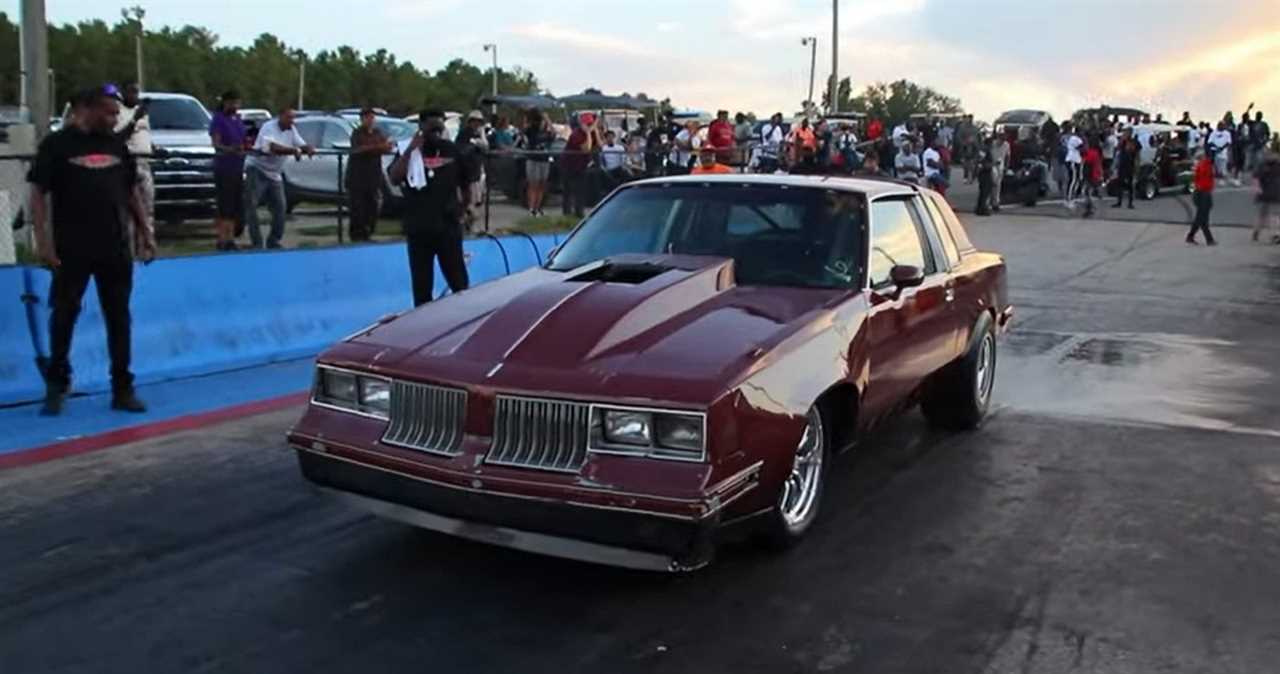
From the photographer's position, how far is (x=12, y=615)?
454 cm

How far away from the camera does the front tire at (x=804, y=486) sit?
16.8 feet

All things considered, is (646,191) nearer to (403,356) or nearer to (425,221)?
(403,356)

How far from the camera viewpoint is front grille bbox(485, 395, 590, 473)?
4.48m

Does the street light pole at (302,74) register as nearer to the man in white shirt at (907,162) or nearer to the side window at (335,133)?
the man in white shirt at (907,162)

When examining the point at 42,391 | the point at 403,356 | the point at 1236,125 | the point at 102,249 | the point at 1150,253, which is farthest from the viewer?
the point at 1236,125

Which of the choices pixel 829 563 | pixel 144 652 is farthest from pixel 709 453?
pixel 144 652

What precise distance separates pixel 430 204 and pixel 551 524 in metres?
5.58

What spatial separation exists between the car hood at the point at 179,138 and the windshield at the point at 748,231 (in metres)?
11.8

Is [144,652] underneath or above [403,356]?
underneath

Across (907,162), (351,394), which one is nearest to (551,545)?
(351,394)

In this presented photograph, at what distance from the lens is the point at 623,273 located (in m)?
5.73

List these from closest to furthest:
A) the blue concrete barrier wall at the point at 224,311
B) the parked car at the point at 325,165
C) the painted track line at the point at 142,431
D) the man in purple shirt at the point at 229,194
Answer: the painted track line at the point at 142,431 < the blue concrete barrier wall at the point at 224,311 < the man in purple shirt at the point at 229,194 < the parked car at the point at 325,165

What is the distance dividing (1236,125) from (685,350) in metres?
44.1

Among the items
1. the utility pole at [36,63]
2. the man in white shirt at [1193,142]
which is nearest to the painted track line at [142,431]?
the utility pole at [36,63]
